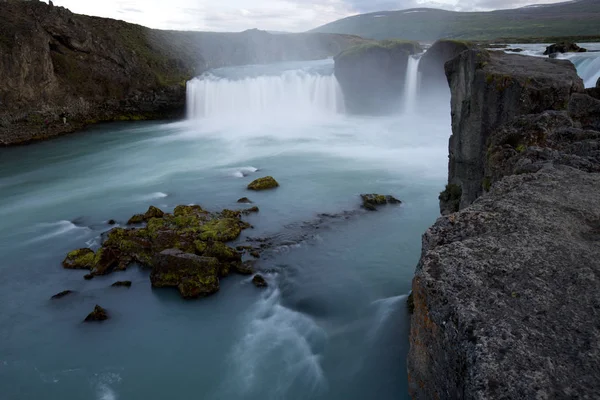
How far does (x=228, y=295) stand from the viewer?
42.2ft

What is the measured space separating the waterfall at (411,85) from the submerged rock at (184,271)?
37.0 m

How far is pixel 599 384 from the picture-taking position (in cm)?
311

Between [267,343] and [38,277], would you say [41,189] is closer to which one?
[38,277]

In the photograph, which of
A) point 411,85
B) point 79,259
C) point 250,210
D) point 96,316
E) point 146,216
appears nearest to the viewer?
point 96,316

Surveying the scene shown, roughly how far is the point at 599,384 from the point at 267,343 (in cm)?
869

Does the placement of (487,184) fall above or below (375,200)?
above

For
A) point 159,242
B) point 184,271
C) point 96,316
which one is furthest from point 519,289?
point 159,242

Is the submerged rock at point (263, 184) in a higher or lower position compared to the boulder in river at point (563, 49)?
lower

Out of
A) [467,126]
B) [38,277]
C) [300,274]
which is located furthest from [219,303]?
[467,126]

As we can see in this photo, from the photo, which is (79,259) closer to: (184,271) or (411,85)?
(184,271)

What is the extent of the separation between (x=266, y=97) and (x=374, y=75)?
12465 millimetres

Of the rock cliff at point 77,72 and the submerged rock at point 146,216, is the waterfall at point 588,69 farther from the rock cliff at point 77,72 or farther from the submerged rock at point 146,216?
the rock cliff at point 77,72

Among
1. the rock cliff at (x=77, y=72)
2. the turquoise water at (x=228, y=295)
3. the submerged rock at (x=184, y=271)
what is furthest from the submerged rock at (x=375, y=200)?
the rock cliff at (x=77, y=72)

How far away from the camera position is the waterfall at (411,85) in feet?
148
